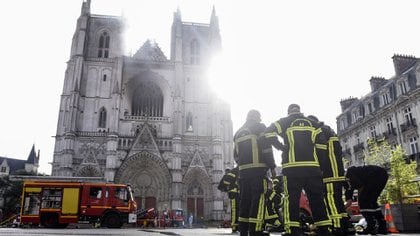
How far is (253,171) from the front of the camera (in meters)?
5.46

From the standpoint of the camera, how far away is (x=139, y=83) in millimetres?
37156

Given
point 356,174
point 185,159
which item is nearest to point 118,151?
point 185,159

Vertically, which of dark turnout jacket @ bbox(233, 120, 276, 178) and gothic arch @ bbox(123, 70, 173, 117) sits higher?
gothic arch @ bbox(123, 70, 173, 117)

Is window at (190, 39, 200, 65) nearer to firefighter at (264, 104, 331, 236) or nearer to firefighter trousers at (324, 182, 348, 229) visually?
firefighter trousers at (324, 182, 348, 229)

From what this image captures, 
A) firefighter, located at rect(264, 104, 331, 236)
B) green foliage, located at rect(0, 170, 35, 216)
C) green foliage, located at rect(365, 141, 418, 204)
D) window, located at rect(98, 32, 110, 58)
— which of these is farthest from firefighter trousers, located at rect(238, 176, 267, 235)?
window, located at rect(98, 32, 110, 58)

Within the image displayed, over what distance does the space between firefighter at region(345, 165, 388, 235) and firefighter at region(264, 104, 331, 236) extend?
2.34 m

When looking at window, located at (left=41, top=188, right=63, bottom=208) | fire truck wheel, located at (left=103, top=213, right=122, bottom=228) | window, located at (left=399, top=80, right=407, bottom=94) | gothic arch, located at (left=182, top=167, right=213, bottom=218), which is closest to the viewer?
window, located at (left=41, top=188, right=63, bottom=208)

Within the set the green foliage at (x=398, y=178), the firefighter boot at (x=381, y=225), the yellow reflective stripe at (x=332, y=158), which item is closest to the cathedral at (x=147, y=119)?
the green foliage at (x=398, y=178)

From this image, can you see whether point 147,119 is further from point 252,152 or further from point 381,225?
point 252,152

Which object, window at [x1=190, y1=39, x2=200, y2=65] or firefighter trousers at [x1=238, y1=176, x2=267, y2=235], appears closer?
firefighter trousers at [x1=238, y1=176, x2=267, y2=235]

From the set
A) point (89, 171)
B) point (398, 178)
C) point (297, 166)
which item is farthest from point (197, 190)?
point (297, 166)

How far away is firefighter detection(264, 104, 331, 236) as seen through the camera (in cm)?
473

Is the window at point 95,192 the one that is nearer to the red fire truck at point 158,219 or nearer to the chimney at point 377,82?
the red fire truck at point 158,219

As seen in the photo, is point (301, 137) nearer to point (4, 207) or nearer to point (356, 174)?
point (356, 174)
